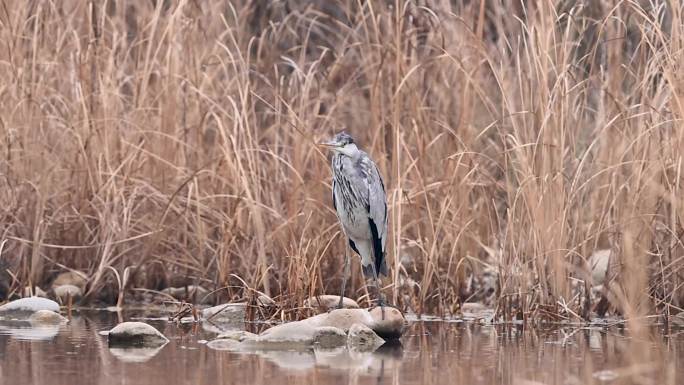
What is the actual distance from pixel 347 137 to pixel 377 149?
0.97 metres

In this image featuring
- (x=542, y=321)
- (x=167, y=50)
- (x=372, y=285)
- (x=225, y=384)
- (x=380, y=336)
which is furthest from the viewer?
(x=167, y=50)

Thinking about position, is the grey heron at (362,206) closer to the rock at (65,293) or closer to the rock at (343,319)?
the rock at (343,319)

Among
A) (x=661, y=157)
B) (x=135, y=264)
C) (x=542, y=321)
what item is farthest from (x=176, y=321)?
(x=661, y=157)

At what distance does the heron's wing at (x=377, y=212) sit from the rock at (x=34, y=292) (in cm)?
200

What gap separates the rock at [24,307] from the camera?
7.48m

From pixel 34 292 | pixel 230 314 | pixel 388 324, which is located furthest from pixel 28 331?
pixel 388 324

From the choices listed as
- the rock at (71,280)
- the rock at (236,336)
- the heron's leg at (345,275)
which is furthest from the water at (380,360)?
the rock at (71,280)

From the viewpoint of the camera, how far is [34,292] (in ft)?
27.0

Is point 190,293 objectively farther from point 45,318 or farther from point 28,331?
point 28,331

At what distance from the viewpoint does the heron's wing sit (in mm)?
7555

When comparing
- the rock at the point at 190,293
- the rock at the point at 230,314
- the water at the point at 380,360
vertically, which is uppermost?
the rock at the point at 190,293

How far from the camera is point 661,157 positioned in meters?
7.27

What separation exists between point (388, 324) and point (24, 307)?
6.41 ft

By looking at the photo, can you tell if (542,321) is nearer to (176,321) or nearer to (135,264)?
(176,321)
